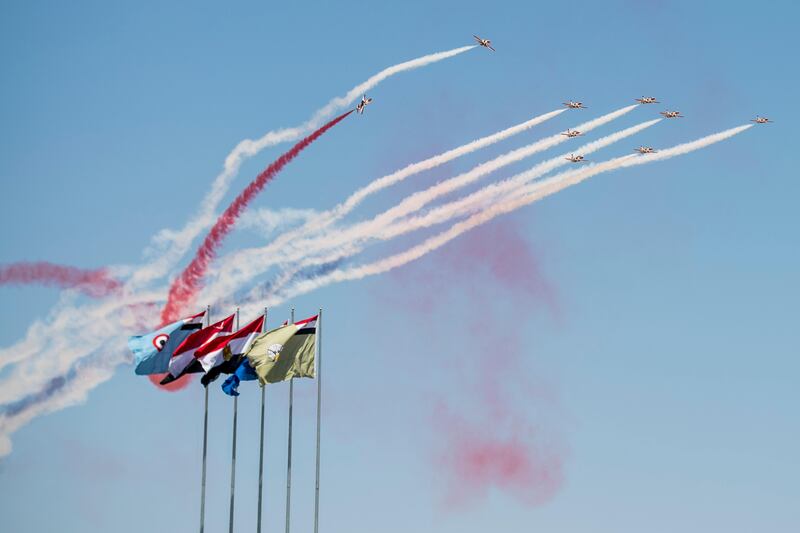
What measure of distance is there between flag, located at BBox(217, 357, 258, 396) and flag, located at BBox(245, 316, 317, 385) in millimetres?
800

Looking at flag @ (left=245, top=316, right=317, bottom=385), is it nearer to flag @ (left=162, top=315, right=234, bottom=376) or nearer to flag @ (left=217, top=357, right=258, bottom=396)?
flag @ (left=217, top=357, right=258, bottom=396)

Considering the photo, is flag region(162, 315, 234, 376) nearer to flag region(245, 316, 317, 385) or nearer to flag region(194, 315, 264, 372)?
flag region(194, 315, 264, 372)

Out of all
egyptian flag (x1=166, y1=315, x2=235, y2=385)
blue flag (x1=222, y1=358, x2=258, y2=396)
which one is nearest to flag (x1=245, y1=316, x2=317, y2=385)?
blue flag (x1=222, y1=358, x2=258, y2=396)

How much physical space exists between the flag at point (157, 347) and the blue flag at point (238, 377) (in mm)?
6068

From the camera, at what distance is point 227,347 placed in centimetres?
15238

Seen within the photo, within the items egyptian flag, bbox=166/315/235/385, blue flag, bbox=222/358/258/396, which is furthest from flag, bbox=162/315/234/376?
blue flag, bbox=222/358/258/396

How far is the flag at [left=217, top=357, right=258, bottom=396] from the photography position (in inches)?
5930

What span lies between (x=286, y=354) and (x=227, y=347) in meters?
6.34

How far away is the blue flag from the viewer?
494ft

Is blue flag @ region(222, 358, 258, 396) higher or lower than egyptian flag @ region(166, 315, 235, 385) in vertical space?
lower

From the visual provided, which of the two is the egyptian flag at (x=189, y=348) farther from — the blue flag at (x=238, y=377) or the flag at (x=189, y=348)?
the blue flag at (x=238, y=377)

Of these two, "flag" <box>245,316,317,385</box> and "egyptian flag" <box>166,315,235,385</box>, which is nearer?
"flag" <box>245,316,317,385</box>

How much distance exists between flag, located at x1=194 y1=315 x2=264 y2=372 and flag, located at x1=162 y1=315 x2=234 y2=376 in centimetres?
44

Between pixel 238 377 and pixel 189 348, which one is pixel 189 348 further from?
pixel 238 377
